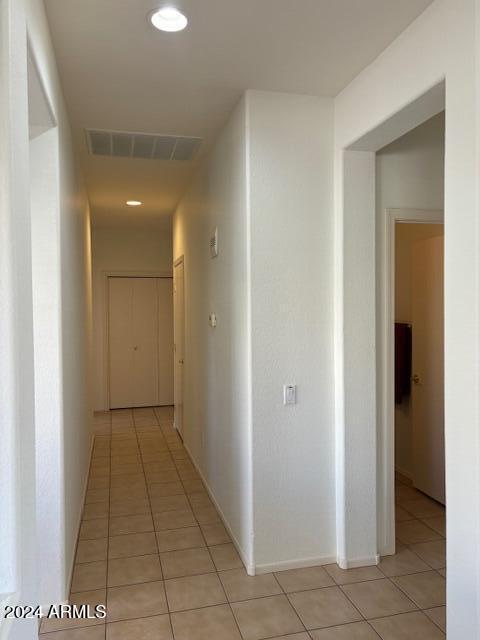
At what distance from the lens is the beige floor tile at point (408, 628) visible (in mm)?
2197

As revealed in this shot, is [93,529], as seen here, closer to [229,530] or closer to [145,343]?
[229,530]

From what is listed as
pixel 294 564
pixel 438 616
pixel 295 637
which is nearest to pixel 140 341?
pixel 294 564

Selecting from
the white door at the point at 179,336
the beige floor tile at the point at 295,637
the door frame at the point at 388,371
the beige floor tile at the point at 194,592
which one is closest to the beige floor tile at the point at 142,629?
the beige floor tile at the point at 194,592

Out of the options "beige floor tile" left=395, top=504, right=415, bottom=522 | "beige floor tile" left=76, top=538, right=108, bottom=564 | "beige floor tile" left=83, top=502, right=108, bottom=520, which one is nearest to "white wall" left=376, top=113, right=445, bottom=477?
"beige floor tile" left=395, top=504, right=415, bottom=522

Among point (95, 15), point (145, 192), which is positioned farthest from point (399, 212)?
point (145, 192)

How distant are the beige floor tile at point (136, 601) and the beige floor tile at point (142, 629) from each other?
1.7 inches

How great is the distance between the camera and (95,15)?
2012 mm

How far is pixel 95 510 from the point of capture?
3.64m

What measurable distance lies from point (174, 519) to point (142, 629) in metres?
1.21

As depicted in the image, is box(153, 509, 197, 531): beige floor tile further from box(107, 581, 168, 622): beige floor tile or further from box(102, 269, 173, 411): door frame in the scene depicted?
box(102, 269, 173, 411): door frame

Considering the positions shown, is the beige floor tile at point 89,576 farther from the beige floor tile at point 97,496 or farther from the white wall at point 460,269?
the white wall at point 460,269

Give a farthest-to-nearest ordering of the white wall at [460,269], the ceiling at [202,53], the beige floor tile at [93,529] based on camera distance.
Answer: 1. the beige floor tile at [93,529]
2. the ceiling at [202,53]
3. the white wall at [460,269]

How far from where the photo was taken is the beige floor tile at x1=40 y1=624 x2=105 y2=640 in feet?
7.30

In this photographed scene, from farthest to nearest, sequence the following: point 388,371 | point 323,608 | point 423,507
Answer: point 423,507 < point 388,371 < point 323,608
